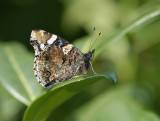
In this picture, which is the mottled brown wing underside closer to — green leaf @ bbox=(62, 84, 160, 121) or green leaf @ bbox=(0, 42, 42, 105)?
green leaf @ bbox=(0, 42, 42, 105)

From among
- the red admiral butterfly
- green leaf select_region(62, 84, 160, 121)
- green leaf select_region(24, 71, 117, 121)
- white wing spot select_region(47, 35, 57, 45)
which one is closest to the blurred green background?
green leaf select_region(62, 84, 160, 121)

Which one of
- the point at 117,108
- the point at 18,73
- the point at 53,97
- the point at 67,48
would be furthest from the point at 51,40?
the point at 117,108

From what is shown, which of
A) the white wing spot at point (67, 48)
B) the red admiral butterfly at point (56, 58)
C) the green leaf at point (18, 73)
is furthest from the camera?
the white wing spot at point (67, 48)

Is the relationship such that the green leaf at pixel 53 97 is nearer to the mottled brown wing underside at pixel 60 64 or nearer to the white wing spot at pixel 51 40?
the mottled brown wing underside at pixel 60 64

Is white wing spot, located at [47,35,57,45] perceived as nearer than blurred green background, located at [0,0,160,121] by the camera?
Yes

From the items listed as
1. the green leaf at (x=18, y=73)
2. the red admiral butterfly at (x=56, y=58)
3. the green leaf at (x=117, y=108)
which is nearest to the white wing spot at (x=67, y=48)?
the red admiral butterfly at (x=56, y=58)

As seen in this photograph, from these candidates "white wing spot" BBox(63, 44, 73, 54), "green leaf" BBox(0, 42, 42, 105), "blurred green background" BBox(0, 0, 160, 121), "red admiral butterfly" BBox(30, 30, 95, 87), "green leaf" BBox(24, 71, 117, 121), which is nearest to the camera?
Answer: "green leaf" BBox(24, 71, 117, 121)
